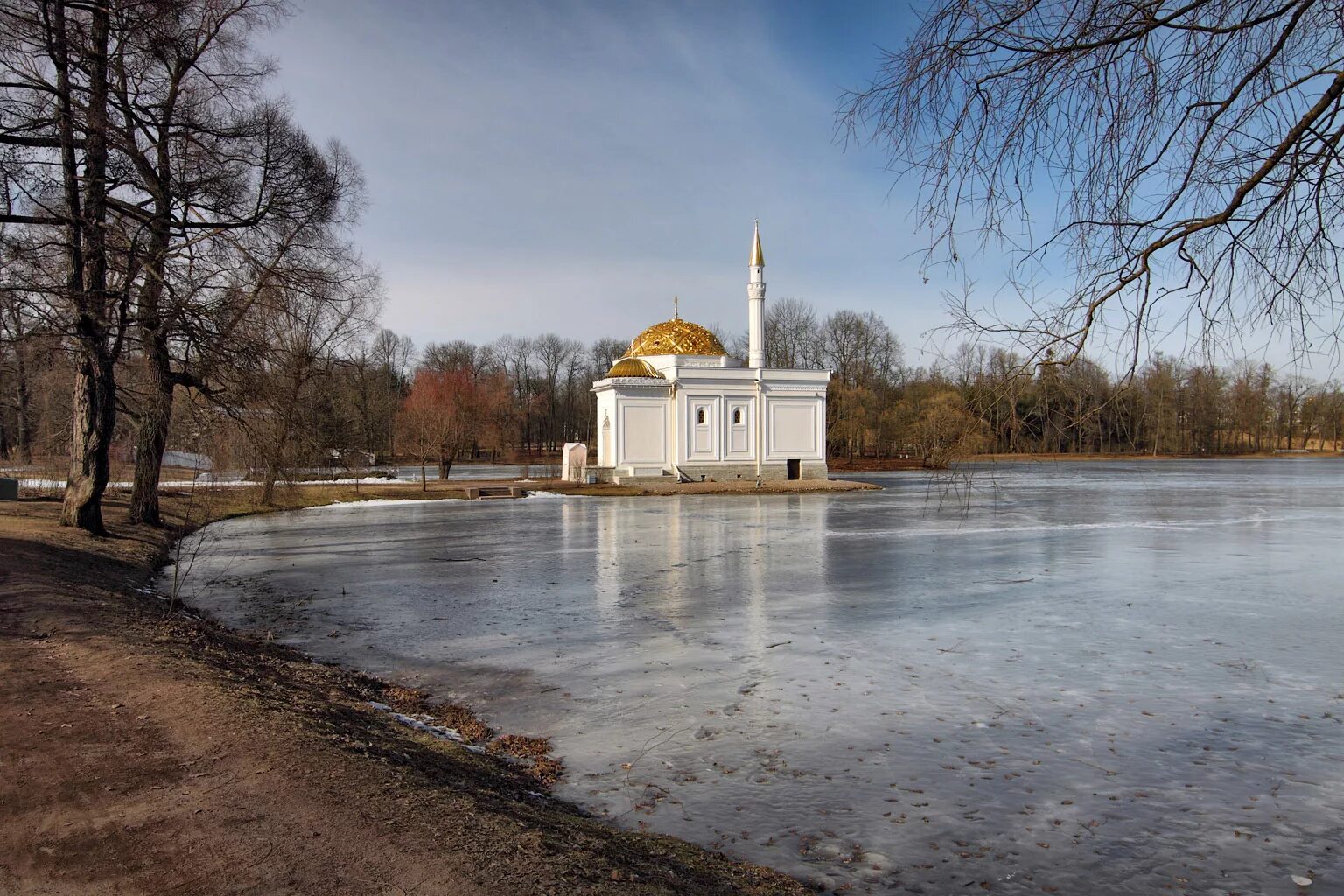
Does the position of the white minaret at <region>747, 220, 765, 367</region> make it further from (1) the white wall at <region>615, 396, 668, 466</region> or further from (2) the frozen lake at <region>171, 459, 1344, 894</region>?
(2) the frozen lake at <region>171, 459, 1344, 894</region>

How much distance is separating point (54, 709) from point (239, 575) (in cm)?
1000

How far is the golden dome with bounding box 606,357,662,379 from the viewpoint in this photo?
4366 cm

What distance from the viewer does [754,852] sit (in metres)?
4.50

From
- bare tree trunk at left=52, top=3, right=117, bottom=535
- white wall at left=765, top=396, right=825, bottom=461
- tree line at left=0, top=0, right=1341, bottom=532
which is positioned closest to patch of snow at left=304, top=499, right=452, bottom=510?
Result: tree line at left=0, top=0, right=1341, bottom=532

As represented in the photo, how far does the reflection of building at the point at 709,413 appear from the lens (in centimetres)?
4284

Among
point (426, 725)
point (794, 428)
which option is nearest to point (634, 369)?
point (794, 428)

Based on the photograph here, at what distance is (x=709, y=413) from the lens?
143 feet

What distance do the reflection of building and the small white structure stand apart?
143 cm

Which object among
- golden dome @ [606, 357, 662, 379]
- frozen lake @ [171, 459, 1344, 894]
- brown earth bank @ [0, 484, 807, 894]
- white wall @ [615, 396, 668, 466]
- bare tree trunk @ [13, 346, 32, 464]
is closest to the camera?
brown earth bank @ [0, 484, 807, 894]

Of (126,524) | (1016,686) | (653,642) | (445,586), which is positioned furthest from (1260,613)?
(126,524)

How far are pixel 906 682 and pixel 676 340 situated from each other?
39729 millimetres

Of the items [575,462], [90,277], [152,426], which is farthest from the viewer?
[575,462]

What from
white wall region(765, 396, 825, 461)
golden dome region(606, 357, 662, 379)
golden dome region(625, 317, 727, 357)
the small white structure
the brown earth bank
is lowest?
the brown earth bank

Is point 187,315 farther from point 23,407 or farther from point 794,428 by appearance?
point 794,428
